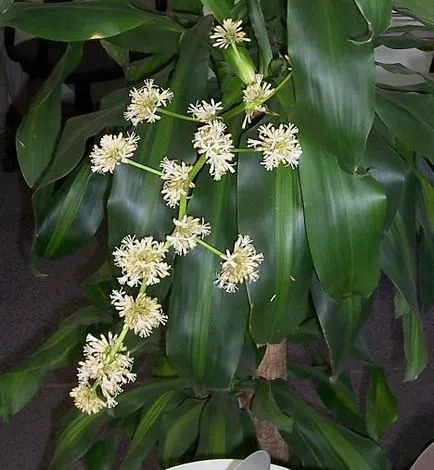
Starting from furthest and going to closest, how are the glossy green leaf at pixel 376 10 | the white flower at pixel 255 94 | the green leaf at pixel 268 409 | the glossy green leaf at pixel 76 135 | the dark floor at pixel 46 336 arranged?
1. the dark floor at pixel 46 336
2. the green leaf at pixel 268 409
3. the glossy green leaf at pixel 76 135
4. the white flower at pixel 255 94
5. the glossy green leaf at pixel 376 10

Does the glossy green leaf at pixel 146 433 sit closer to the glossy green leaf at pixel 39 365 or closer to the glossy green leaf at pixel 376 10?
the glossy green leaf at pixel 39 365

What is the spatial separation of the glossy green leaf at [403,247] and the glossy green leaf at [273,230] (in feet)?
0.37

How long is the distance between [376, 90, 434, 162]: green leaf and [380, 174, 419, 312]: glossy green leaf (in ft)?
0.24

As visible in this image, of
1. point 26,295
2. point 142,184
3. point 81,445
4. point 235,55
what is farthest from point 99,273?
point 26,295

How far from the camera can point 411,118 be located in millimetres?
764

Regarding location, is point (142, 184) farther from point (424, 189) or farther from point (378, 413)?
point (378, 413)

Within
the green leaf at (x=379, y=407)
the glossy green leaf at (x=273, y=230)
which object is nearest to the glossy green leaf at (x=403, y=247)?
the glossy green leaf at (x=273, y=230)

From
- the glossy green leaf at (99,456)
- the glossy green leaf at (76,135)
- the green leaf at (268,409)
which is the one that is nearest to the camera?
the glossy green leaf at (76,135)

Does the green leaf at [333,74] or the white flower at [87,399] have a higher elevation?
the green leaf at [333,74]

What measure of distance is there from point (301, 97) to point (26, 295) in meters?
1.95

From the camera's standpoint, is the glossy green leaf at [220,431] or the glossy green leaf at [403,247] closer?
the glossy green leaf at [403,247]

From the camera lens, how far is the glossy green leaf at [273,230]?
710 millimetres

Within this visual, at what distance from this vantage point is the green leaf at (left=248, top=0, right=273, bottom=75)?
0.71 metres

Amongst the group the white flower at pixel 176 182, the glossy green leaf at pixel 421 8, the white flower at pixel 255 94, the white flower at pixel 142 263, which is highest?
the glossy green leaf at pixel 421 8
